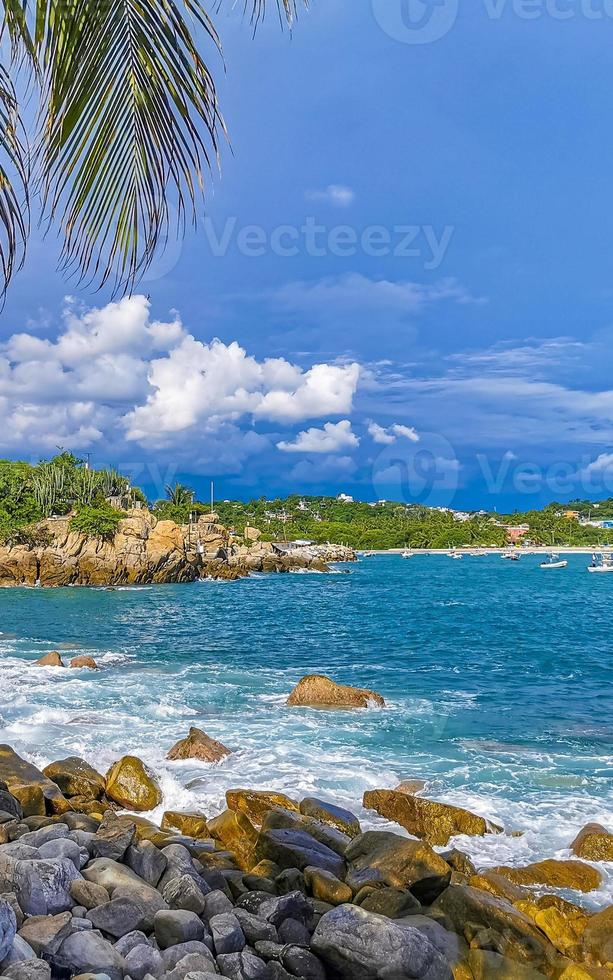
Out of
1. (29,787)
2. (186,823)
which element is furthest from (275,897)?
(29,787)

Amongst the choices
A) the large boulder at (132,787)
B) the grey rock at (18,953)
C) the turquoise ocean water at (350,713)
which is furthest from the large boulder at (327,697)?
the grey rock at (18,953)

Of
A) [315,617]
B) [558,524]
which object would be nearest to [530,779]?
[315,617]

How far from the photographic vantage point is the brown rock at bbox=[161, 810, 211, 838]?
909cm

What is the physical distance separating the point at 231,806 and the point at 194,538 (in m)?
90.3

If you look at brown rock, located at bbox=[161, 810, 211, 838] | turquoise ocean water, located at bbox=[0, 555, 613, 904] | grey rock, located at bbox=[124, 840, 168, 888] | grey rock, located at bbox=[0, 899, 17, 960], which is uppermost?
grey rock, located at bbox=[0, 899, 17, 960]

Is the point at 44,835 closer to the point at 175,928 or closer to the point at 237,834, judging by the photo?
the point at 175,928

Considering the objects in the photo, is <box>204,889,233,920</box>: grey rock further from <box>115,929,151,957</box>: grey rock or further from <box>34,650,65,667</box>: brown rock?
<box>34,650,65,667</box>: brown rock

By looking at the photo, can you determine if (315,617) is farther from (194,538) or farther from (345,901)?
(194,538)

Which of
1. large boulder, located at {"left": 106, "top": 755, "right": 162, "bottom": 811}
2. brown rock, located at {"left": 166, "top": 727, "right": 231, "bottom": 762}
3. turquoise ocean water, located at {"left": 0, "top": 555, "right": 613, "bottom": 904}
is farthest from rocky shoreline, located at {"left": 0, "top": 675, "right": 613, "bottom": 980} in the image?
brown rock, located at {"left": 166, "top": 727, "right": 231, "bottom": 762}

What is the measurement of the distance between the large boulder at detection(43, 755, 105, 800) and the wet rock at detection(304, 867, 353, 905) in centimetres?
464

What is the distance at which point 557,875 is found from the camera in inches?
336

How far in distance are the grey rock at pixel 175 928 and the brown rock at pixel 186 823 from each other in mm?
3762

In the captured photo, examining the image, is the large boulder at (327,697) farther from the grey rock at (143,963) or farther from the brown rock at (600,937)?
the grey rock at (143,963)

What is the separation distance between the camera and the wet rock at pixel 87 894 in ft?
18.0
